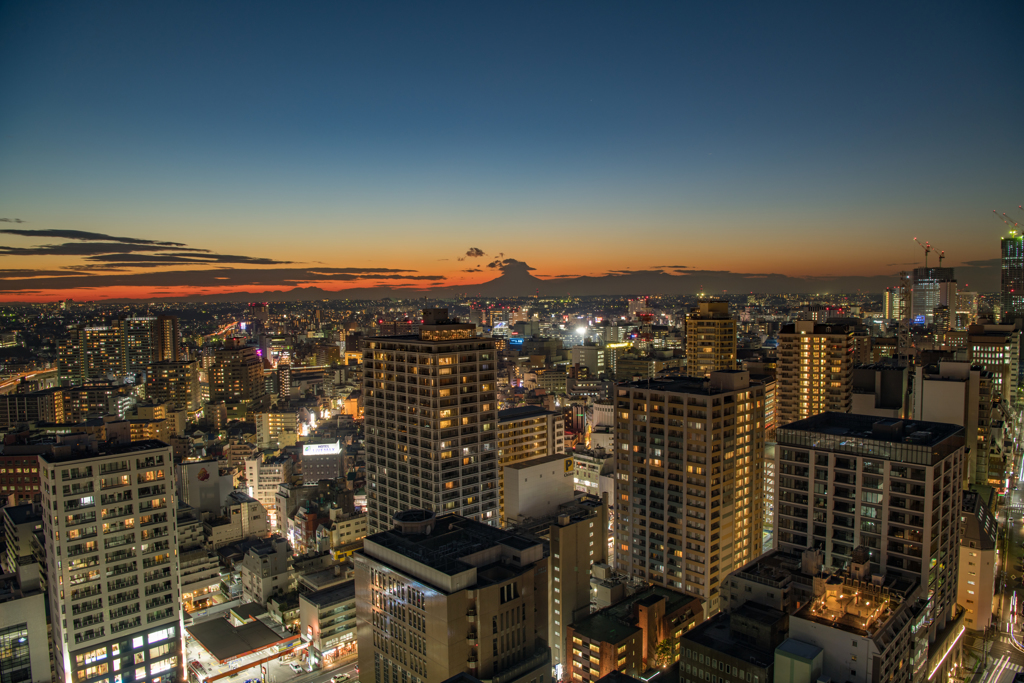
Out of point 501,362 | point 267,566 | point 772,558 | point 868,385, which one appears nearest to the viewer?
point 772,558

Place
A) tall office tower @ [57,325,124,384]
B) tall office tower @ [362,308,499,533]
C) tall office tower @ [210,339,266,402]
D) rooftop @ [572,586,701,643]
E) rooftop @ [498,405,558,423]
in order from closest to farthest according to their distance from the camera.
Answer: rooftop @ [572,586,701,643], tall office tower @ [362,308,499,533], rooftop @ [498,405,558,423], tall office tower @ [210,339,266,402], tall office tower @ [57,325,124,384]

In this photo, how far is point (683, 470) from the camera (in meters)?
44.0

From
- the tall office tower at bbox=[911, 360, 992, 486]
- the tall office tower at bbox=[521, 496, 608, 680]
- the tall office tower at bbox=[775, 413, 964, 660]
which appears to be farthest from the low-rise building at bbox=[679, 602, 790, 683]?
the tall office tower at bbox=[911, 360, 992, 486]

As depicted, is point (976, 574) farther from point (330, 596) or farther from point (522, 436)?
point (330, 596)

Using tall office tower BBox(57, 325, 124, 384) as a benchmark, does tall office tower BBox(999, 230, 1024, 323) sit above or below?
above

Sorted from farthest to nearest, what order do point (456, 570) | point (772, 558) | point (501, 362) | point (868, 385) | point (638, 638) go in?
point (501, 362) < point (868, 385) < point (638, 638) < point (772, 558) < point (456, 570)

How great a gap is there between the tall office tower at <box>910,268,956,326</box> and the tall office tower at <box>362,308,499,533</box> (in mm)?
126417

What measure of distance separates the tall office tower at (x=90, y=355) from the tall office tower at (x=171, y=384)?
87.4 ft

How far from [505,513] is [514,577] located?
66.6 ft

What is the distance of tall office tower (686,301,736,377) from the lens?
85312mm

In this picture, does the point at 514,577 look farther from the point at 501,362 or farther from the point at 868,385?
the point at 501,362

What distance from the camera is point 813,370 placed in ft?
234

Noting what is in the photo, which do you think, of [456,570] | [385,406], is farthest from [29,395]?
[456,570]

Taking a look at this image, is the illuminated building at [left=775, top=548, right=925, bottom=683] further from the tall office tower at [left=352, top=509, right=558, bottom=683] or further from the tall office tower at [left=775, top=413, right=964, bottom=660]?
the tall office tower at [left=352, top=509, right=558, bottom=683]
